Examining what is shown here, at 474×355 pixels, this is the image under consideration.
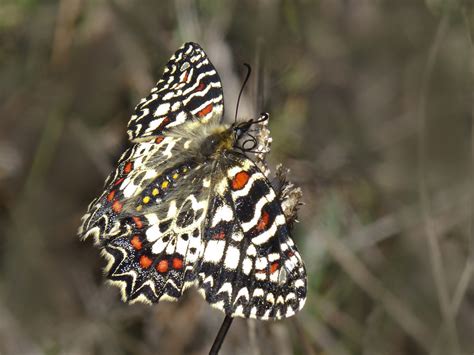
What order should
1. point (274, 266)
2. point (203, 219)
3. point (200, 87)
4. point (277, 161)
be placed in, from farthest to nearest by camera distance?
point (277, 161) → point (200, 87) → point (203, 219) → point (274, 266)

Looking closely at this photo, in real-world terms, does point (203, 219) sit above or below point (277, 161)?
below

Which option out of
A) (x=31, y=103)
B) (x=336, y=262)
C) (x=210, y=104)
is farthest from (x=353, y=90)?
(x=210, y=104)

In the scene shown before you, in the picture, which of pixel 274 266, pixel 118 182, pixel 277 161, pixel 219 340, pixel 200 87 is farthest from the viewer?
pixel 277 161

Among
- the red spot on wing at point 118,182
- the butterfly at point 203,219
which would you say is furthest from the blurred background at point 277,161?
the red spot on wing at point 118,182

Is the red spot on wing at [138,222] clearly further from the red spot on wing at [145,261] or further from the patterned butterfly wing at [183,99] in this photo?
the patterned butterfly wing at [183,99]

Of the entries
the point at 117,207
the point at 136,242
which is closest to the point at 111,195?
the point at 117,207

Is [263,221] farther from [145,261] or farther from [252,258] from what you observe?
[145,261]

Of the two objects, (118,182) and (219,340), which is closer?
(219,340)

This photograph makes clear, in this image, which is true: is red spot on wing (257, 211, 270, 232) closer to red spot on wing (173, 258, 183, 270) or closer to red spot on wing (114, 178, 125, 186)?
red spot on wing (173, 258, 183, 270)

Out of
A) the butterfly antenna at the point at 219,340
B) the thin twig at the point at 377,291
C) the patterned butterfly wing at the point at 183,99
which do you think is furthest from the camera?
the thin twig at the point at 377,291
